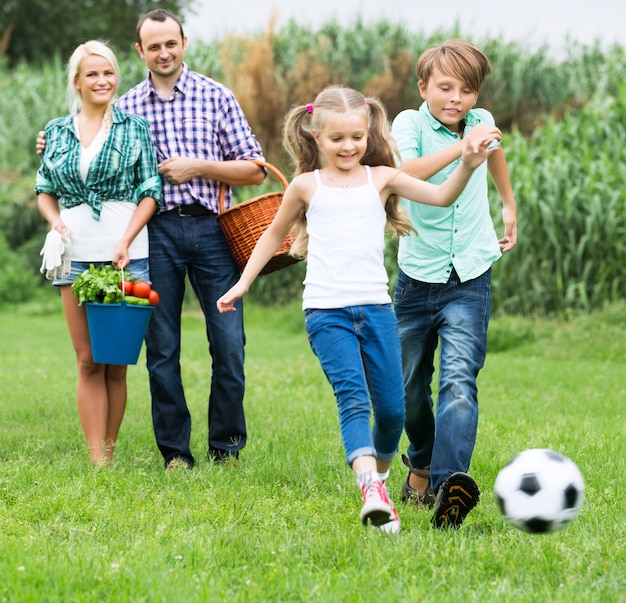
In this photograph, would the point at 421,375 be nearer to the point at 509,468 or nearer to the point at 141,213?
the point at 509,468

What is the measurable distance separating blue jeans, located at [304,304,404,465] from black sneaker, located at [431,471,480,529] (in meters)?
0.33

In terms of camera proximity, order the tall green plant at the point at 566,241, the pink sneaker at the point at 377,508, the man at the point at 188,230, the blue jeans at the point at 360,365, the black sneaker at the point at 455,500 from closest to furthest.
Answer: the pink sneaker at the point at 377,508 < the black sneaker at the point at 455,500 < the blue jeans at the point at 360,365 < the man at the point at 188,230 < the tall green plant at the point at 566,241

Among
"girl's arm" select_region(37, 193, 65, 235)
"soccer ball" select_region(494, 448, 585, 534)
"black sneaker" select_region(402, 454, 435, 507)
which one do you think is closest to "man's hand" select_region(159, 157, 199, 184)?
"girl's arm" select_region(37, 193, 65, 235)

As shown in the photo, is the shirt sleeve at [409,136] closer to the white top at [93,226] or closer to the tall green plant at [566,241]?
the white top at [93,226]

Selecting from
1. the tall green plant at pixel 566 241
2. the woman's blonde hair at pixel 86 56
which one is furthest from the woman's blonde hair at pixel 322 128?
the tall green plant at pixel 566 241

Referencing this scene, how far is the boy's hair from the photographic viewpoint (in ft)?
14.2

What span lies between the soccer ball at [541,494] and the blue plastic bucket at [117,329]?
6.83ft

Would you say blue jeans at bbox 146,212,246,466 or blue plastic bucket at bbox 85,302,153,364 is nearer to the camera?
Answer: blue plastic bucket at bbox 85,302,153,364

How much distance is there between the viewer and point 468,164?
4023 millimetres

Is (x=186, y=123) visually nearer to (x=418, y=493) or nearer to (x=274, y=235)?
(x=274, y=235)

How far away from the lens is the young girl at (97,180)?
5.28m

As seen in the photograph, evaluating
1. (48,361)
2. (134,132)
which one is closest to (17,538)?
(134,132)

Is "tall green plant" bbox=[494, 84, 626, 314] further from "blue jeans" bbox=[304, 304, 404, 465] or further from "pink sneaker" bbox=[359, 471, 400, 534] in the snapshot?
"pink sneaker" bbox=[359, 471, 400, 534]

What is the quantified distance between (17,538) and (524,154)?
980 cm
